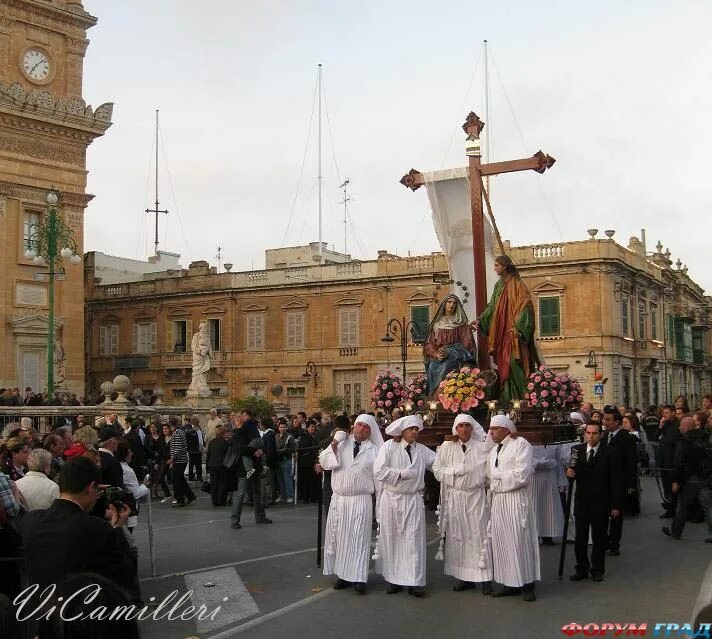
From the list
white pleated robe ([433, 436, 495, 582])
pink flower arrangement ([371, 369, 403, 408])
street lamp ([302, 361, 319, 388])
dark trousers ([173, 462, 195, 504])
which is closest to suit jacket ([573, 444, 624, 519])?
white pleated robe ([433, 436, 495, 582])

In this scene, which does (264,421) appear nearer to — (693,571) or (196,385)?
(693,571)

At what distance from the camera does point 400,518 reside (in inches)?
357

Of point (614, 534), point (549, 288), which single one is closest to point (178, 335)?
point (549, 288)

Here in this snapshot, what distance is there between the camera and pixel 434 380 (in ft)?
44.2

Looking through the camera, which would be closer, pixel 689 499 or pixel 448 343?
pixel 689 499

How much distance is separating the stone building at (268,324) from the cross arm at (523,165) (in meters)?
29.0

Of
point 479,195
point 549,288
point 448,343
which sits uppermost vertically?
point 549,288

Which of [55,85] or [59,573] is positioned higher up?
[55,85]

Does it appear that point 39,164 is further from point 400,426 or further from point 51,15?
point 400,426

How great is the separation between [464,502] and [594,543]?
1.39m

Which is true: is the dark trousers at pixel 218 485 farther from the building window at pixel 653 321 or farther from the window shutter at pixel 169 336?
the building window at pixel 653 321

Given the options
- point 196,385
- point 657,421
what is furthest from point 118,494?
point 196,385

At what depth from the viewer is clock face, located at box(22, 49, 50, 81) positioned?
113 feet

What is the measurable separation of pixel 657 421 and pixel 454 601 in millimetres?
15804
